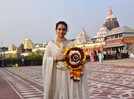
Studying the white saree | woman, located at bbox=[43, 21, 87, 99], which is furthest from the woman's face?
the white saree

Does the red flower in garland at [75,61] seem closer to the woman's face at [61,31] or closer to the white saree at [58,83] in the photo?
the white saree at [58,83]

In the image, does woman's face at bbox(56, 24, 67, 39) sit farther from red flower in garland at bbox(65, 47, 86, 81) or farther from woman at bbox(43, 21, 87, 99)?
red flower in garland at bbox(65, 47, 86, 81)

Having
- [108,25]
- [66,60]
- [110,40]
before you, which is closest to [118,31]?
[110,40]

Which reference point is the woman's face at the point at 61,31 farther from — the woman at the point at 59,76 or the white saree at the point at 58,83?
the white saree at the point at 58,83

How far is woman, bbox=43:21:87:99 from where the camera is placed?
5738 mm

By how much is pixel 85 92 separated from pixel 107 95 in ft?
28.2

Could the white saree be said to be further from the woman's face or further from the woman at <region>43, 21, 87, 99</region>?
the woman's face

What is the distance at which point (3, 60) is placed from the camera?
76.4m

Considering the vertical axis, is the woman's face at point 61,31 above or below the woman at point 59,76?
above

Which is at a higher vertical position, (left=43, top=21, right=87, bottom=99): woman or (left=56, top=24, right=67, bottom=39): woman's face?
(left=56, top=24, right=67, bottom=39): woman's face

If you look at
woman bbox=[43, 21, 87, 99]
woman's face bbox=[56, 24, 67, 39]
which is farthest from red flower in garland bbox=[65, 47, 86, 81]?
woman's face bbox=[56, 24, 67, 39]

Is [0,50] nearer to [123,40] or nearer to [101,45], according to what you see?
[101,45]

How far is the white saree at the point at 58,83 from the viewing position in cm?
574

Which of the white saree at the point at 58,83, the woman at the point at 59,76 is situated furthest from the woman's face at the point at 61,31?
the white saree at the point at 58,83
